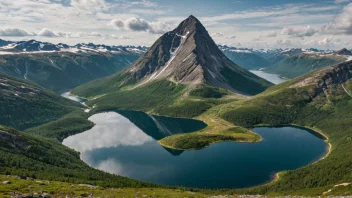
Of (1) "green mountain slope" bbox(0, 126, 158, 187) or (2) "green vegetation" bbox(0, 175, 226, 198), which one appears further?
(1) "green mountain slope" bbox(0, 126, 158, 187)

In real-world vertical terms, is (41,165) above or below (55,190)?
above

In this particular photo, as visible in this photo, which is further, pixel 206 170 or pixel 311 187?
pixel 206 170

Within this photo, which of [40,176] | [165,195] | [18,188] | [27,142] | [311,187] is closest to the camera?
[18,188]

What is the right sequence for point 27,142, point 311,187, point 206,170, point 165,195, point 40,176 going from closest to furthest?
point 165,195
point 40,176
point 311,187
point 27,142
point 206,170

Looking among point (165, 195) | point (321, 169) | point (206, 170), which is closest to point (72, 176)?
point (165, 195)

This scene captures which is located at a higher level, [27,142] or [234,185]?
[27,142]

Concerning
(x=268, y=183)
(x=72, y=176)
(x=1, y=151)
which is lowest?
(x=268, y=183)

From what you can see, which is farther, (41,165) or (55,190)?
(41,165)

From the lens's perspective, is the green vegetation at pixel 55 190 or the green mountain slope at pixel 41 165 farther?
the green mountain slope at pixel 41 165

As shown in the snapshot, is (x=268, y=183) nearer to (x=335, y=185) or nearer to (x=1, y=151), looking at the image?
(x=335, y=185)
